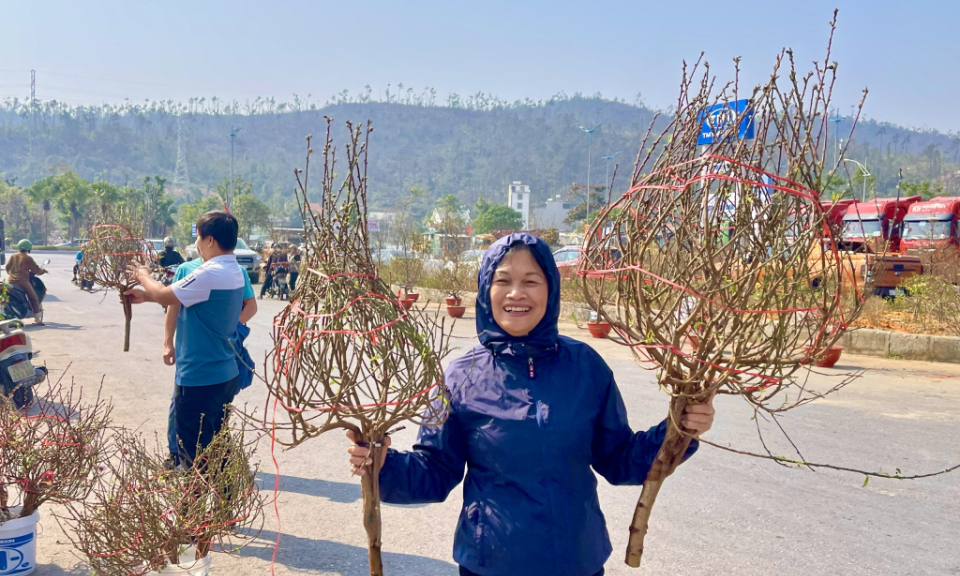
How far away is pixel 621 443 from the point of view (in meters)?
2.23

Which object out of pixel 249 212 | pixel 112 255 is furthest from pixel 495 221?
pixel 112 255

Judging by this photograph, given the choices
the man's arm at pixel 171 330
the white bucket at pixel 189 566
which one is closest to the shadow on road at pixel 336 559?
the white bucket at pixel 189 566

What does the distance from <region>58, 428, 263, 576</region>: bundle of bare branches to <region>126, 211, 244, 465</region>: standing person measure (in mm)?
235

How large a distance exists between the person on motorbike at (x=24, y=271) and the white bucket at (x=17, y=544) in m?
11.1

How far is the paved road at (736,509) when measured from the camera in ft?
12.8

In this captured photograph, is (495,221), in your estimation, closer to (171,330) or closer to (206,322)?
(171,330)

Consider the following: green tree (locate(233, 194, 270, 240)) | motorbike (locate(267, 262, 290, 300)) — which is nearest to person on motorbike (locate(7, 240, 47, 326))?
motorbike (locate(267, 262, 290, 300))

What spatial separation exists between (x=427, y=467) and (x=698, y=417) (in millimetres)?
796

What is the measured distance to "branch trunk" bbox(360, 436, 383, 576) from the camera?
207 centimetres

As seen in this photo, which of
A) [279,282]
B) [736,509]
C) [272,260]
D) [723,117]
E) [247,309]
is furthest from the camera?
[279,282]

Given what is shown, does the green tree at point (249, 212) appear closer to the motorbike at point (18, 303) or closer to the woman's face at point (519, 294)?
the motorbike at point (18, 303)

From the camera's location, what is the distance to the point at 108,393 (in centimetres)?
780

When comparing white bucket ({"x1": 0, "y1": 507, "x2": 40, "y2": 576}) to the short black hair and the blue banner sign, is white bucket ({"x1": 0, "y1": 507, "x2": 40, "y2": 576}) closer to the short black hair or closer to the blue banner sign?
the short black hair

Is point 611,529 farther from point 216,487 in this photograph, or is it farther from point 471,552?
point 471,552
